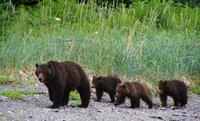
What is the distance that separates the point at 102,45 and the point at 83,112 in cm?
533

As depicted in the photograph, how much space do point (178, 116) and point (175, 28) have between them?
7607 millimetres

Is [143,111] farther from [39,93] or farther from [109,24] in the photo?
[109,24]

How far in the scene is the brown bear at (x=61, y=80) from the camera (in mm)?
12492

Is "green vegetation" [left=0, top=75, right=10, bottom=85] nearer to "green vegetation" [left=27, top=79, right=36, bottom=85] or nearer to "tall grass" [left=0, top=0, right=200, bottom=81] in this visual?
"green vegetation" [left=27, top=79, right=36, bottom=85]

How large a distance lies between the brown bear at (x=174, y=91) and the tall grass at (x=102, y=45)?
1.63 meters

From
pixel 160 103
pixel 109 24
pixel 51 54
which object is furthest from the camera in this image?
pixel 109 24

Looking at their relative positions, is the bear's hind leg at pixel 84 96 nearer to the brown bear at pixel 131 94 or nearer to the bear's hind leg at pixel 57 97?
→ the bear's hind leg at pixel 57 97

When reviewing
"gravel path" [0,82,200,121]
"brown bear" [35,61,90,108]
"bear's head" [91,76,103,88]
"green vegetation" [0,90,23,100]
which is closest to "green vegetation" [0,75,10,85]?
"gravel path" [0,82,200,121]

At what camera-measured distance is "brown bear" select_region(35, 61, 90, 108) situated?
12492mm

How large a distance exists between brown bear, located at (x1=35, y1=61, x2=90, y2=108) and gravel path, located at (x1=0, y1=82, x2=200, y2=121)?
20 cm

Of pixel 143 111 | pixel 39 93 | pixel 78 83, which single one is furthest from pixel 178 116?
pixel 39 93

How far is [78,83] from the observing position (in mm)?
13172

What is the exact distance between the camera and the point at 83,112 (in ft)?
41.4

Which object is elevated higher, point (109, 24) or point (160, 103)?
point (109, 24)
